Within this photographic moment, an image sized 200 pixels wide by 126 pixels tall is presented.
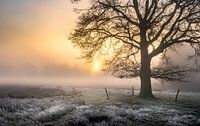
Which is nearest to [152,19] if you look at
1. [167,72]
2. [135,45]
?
[135,45]

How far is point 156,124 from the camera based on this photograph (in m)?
22.4

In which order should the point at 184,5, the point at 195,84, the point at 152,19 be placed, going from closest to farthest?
the point at 184,5 < the point at 152,19 < the point at 195,84

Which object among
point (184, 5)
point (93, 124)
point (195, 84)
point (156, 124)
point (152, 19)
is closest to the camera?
point (93, 124)

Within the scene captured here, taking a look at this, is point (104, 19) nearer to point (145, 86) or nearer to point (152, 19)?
point (152, 19)

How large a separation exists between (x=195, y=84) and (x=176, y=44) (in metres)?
59.5

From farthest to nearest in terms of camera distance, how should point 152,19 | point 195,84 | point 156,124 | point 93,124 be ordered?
point 195,84
point 152,19
point 156,124
point 93,124

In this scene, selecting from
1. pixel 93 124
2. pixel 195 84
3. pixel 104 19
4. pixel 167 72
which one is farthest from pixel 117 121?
pixel 195 84

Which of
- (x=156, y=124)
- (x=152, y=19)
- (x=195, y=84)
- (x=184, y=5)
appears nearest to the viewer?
(x=156, y=124)

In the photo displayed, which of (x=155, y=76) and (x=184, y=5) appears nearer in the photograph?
(x=184, y=5)

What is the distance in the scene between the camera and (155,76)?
45.3 m

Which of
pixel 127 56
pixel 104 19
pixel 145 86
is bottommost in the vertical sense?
pixel 145 86

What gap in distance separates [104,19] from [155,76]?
9481 millimetres

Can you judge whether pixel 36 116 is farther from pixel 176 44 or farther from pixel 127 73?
pixel 176 44

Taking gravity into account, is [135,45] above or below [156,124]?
above
